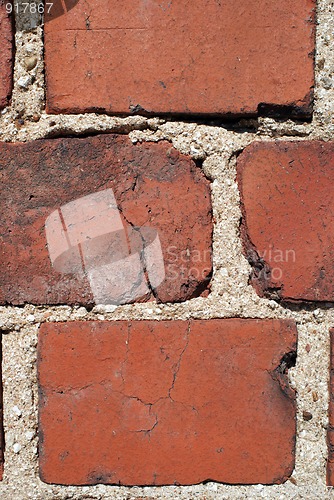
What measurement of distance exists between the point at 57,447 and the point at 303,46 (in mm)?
463

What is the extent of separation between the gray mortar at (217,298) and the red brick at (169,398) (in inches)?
0.5

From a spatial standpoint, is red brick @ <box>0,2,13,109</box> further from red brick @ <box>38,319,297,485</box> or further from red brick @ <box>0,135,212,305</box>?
red brick @ <box>38,319,297,485</box>

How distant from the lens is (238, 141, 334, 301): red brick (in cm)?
50

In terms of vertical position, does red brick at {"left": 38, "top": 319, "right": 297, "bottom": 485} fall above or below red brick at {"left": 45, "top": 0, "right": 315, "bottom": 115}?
below

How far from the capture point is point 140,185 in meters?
0.51

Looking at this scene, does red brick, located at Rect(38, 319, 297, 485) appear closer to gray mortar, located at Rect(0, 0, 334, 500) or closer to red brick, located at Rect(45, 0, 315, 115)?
gray mortar, located at Rect(0, 0, 334, 500)

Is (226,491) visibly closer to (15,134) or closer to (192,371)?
(192,371)

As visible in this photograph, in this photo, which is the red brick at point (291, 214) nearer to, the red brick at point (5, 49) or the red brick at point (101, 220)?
the red brick at point (101, 220)

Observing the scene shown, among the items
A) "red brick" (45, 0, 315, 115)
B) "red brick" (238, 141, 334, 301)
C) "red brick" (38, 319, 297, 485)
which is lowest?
"red brick" (38, 319, 297, 485)

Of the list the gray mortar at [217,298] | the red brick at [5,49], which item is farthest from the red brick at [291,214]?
the red brick at [5,49]

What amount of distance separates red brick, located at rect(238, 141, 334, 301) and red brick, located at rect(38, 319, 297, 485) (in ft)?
0.16

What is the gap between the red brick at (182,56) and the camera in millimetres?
496

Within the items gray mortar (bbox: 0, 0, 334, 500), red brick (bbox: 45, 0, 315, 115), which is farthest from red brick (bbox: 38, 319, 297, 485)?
red brick (bbox: 45, 0, 315, 115)

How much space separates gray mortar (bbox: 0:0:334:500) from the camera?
1.67ft
